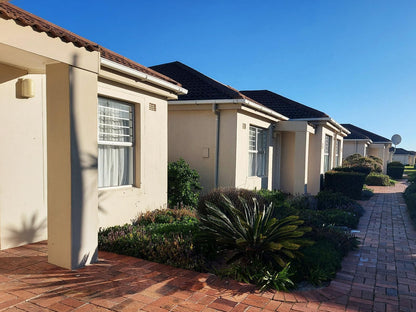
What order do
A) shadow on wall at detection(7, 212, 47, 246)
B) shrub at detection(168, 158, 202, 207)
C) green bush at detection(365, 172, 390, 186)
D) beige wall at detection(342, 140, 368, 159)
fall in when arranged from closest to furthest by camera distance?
shadow on wall at detection(7, 212, 47, 246) → shrub at detection(168, 158, 202, 207) → green bush at detection(365, 172, 390, 186) → beige wall at detection(342, 140, 368, 159)

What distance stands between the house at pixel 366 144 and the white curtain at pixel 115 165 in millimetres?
23915

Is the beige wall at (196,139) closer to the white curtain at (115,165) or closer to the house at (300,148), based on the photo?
the white curtain at (115,165)

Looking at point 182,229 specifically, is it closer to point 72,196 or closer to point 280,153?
point 72,196

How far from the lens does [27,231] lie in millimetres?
5184

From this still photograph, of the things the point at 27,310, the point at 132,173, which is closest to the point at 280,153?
the point at 132,173

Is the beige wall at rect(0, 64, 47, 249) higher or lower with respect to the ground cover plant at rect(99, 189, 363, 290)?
higher

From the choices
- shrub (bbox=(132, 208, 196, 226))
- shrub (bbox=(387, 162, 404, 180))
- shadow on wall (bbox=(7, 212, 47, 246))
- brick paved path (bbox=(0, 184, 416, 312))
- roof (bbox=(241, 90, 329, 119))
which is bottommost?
shrub (bbox=(387, 162, 404, 180))

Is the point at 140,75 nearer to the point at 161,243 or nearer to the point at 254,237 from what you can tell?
the point at 161,243

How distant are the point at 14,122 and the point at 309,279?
16.3ft

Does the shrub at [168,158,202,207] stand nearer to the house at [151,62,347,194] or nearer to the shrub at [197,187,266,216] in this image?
the house at [151,62,347,194]

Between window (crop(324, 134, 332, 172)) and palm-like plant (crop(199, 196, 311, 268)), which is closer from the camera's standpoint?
palm-like plant (crop(199, 196, 311, 268))

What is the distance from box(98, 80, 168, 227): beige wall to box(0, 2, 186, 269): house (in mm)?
32

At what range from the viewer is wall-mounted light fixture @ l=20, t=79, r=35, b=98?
191 inches

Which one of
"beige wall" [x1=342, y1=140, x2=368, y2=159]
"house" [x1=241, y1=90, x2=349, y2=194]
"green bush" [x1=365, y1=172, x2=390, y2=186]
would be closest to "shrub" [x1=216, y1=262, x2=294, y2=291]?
"house" [x1=241, y1=90, x2=349, y2=194]
